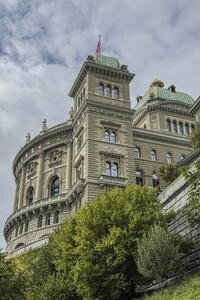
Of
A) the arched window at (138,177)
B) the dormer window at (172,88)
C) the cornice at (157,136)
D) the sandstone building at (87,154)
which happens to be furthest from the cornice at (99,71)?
the dormer window at (172,88)

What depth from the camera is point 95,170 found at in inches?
1767

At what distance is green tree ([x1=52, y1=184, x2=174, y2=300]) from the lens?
2288 centimetres

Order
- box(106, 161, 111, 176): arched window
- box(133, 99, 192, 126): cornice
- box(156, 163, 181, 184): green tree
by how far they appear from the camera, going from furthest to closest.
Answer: box(133, 99, 192, 126): cornice < box(106, 161, 111, 176): arched window < box(156, 163, 181, 184): green tree

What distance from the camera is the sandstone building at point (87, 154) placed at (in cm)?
4628

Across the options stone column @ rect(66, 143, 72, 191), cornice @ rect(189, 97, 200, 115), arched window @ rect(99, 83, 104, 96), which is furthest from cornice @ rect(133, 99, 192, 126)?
cornice @ rect(189, 97, 200, 115)

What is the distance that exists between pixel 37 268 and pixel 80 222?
7.05 metres

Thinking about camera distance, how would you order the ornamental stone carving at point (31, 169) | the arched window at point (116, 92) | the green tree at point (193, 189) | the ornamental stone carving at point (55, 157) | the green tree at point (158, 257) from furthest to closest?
the ornamental stone carving at point (31, 169), the ornamental stone carving at point (55, 157), the arched window at point (116, 92), the green tree at point (158, 257), the green tree at point (193, 189)

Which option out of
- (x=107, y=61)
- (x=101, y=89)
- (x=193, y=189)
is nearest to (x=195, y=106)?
(x=101, y=89)

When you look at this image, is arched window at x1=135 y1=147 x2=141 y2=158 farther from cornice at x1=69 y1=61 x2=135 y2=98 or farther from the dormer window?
the dormer window

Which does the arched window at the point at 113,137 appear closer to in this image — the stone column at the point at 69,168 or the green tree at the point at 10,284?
the stone column at the point at 69,168

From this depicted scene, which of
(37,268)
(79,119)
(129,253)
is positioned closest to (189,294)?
(129,253)

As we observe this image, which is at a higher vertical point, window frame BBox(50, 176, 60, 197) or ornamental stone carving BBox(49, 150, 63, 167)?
ornamental stone carving BBox(49, 150, 63, 167)

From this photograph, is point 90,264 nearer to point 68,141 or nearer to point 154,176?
point 154,176

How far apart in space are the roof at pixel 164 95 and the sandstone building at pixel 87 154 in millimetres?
14806
